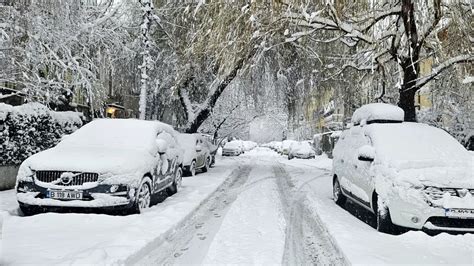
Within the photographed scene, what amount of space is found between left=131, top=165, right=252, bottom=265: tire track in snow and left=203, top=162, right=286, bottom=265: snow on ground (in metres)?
0.16

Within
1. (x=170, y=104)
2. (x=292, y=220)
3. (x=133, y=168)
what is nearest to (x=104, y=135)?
(x=133, y=168)

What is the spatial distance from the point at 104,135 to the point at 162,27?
33.6 ft

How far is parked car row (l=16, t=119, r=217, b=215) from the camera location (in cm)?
699

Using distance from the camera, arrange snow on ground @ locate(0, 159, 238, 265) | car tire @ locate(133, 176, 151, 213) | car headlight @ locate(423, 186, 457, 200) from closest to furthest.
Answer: snow on ground @ locate(0, 159, 238, 265)
car headlight @ locate(423, 186, 457, 200)
car tire @ locate(133, 176, 151, 213)

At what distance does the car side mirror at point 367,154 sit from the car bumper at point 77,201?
4.44 metres

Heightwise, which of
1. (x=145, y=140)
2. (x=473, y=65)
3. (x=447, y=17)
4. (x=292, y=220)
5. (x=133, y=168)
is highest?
(x=447, y=17)

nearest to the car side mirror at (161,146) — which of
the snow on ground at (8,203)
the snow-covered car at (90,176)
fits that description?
the snow-covered car at (90,176)

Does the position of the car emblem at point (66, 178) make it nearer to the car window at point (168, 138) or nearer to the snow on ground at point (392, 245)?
the car window at point (168, 138)

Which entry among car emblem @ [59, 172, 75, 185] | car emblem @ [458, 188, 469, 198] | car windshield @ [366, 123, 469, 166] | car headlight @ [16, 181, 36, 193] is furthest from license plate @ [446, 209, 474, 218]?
car headlight @ [16, 181, 36, 193]

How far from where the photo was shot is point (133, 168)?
7.52 m

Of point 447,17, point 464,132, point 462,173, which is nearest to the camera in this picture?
point 462,173

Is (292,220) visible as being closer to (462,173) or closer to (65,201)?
(462,173)

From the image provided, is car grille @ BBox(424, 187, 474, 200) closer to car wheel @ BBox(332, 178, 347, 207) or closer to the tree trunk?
car wheel @ BBox(332, 178, 347, 207)

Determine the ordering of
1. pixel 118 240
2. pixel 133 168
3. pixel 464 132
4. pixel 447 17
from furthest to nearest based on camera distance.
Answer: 1. pixel 464 132
2. pixel 447 17
3. pixel 133 168
4. pixel 118 240
